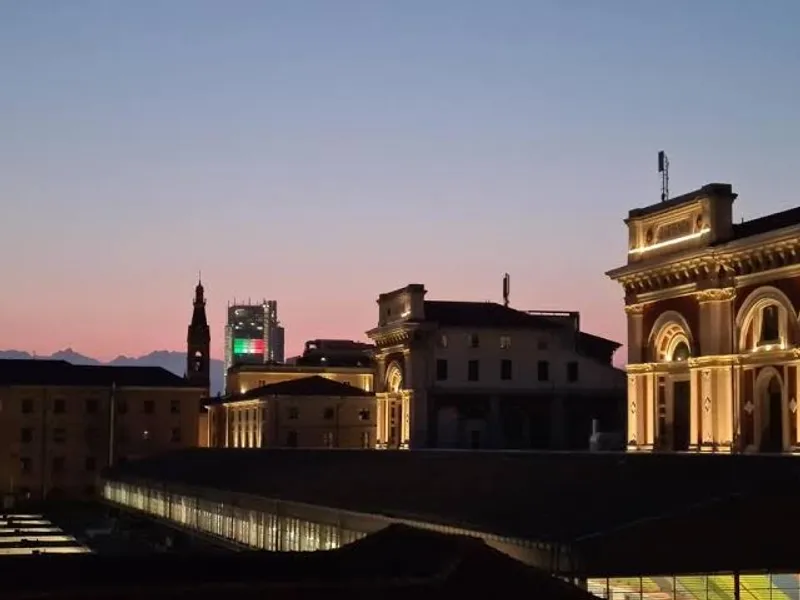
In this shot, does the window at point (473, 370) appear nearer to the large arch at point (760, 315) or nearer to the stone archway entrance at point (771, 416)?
the large arch at point (760, 315)

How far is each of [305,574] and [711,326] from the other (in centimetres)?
3999

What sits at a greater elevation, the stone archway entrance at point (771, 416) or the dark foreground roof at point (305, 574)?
the stone archway entrance at point (771, 416)

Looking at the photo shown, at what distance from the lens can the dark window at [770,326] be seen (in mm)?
58719

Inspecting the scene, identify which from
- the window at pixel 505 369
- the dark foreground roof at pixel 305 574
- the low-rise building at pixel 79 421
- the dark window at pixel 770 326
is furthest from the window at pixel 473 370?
the dark foreground roof at pixel 305 574

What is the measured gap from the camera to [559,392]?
323 feet

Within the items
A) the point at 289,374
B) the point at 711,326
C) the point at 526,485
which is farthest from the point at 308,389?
the point at 526,485

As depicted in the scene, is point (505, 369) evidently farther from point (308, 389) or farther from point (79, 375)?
point (79, 375)

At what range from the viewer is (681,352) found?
66.7 m

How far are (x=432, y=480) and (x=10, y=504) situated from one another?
61.7m

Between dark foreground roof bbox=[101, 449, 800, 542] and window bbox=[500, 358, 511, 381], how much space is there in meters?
32.7

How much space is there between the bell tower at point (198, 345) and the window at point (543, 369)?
47.7m

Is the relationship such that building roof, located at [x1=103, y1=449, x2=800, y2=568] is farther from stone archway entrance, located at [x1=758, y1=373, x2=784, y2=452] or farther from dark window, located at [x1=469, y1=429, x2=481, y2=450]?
dark window, located at [x1=469, y1=429, x2=481, y2=450]

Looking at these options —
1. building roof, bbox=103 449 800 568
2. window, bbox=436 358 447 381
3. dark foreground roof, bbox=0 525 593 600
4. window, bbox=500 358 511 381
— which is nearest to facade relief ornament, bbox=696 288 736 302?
building roof, bbox=103 449 800 568

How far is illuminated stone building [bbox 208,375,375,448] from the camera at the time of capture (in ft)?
372
